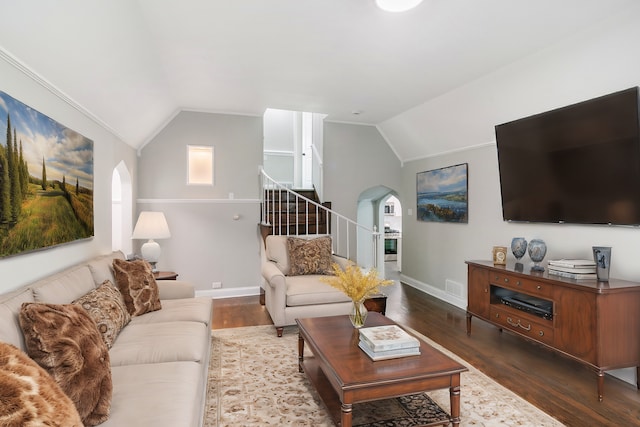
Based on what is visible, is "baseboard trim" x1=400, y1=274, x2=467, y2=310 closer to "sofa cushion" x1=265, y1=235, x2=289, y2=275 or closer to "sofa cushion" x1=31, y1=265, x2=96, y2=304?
"sofa cushion" x1=265, y1=235, x2=289, y2=275

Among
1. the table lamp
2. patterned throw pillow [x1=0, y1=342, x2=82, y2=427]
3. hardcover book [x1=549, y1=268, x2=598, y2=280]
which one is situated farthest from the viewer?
the table lamp

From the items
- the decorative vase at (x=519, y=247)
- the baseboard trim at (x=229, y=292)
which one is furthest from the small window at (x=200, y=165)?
the decorative vase at (x=519, y=247)

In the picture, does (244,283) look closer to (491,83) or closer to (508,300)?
(508,300)

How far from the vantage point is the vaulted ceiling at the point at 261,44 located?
2.08 metres

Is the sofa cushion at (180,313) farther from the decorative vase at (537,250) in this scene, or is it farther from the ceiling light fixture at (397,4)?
the decorative vase at (537,250)

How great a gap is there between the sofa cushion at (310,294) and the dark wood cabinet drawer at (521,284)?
1525mm

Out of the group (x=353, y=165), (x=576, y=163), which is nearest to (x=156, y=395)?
(x=576, y=163)

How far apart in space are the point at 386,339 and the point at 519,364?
1.70 meters

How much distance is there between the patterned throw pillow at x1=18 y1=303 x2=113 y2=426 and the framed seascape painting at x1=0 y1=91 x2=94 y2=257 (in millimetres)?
511

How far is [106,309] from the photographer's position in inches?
88.0

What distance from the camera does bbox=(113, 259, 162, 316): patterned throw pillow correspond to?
2770mm

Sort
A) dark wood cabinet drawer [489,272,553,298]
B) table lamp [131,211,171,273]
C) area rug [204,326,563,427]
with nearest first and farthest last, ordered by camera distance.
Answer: area rug [204,326,563,427]
dark wood cabinet drawer [489,272,553,298]
table lamp [131,211,171,273]

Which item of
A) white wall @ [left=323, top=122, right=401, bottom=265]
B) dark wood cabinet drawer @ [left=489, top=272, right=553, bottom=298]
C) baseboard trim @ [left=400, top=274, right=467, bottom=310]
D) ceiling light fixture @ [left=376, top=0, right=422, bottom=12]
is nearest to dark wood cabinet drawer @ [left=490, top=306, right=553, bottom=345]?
dark wood cabinet drawer @ [left=489, top=272, right=553, bottom=298]

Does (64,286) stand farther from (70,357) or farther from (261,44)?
(261,44)
